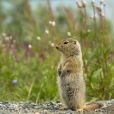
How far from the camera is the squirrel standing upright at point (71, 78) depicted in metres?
7.23

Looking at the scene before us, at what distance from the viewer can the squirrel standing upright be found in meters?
7.23

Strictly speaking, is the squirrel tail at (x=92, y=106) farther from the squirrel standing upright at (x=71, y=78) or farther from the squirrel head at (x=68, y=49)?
the squirrel head at (x=68, y=49)

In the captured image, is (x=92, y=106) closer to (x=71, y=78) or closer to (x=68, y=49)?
(x=71, y=78)

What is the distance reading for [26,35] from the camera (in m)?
13.3

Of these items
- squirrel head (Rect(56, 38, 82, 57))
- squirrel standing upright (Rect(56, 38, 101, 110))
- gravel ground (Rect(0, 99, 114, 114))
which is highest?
squirrel head (Rect(56, 38, 82, 57))

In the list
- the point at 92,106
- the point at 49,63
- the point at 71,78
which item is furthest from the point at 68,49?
the point at 49,63

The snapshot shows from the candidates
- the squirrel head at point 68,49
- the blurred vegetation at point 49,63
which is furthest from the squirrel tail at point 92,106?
the blurred vegetation at point 49,63

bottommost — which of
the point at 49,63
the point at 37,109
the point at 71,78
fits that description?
the point at 37,109

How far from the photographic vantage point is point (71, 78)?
23.7 ft

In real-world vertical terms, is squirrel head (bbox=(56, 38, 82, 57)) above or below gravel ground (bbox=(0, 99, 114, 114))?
above

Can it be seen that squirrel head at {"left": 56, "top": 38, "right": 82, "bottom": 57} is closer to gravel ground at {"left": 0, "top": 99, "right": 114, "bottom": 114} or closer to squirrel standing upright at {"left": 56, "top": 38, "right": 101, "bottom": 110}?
squirrel standing upright at {"left": 56, "top": 38, "right": 101, "bottom": 110}

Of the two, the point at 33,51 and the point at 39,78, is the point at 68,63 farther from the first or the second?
the point at 33,51

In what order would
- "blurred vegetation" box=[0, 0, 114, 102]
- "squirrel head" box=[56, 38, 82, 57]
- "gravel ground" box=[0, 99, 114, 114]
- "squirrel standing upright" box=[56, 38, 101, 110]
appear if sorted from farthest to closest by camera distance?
"blurred vegetation" box=[0, 0, 114, 102] < "squirrel head" box=[56, 38, 82, 57] < "squirrel standing upright" box=[56, 38, 101, 110] < "gravel ground" box=[0, 99, 114, 114]

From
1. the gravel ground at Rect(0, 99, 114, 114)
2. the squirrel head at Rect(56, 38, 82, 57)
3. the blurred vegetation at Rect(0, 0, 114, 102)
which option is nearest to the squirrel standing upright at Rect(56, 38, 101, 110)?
the squirrel head at Rect(56, 38, 82, 57)
